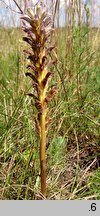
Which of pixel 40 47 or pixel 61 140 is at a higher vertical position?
pixel 40 47

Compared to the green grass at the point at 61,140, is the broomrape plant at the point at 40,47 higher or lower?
higher

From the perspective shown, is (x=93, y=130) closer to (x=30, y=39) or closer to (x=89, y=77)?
(x=89, y=77)

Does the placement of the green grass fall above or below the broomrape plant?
below

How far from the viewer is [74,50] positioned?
93.9 inches

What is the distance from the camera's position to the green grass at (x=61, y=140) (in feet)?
5.08

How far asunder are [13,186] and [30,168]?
0.13 meters

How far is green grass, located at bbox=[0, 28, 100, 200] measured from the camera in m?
1.55

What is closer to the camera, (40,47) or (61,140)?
(40,47)

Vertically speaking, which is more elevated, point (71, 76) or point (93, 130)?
point (71, 76)

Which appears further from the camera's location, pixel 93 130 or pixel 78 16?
pixel 78 16

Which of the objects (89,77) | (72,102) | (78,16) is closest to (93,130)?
(72,102)

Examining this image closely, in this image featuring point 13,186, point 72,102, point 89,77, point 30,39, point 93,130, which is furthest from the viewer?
point 89,77

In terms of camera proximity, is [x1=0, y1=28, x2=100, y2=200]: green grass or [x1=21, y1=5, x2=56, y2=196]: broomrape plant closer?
[x1=21, y1=5, x2=56, y2=196]: broomrape plant

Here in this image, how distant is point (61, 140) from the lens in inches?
70.6
